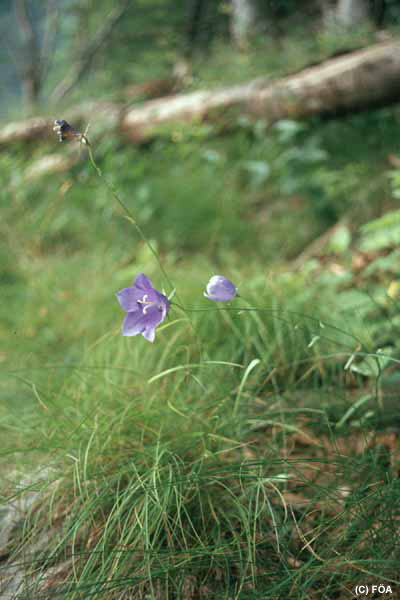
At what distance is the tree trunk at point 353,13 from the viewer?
4121 millimetres

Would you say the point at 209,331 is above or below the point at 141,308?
below

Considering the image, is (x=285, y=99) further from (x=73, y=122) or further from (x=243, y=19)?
(x=243, y=19)

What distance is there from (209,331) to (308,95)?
6.34 feet

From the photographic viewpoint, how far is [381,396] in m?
1.46

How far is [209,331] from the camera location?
5.94 feet

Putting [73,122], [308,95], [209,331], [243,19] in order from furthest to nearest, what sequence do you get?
[243,19], [73,122], [308,95], [209,331]

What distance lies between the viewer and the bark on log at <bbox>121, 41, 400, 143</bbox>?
2.83 metres

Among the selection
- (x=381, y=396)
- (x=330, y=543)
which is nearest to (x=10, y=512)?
(x=330, y=543)

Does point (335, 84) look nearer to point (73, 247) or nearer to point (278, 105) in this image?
point (278, 105)

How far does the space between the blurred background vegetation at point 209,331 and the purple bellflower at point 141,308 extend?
9 centimetres

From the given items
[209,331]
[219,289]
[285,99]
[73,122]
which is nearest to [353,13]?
[285,99]

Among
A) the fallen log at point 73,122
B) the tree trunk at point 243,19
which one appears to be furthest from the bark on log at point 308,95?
the tree trunk at point 243,19

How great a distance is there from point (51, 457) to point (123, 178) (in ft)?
9.19

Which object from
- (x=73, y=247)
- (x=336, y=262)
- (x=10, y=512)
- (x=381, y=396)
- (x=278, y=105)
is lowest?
(x=73, y=247)
